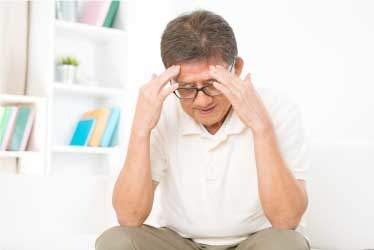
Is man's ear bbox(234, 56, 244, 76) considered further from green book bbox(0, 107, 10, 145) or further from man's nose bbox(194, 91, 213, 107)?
green book bbox(0, 107, 10, 145)

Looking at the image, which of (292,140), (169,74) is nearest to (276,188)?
(292,140)

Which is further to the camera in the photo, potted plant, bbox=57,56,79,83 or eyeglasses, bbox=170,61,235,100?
potted plant, bbox=57,56,79,83

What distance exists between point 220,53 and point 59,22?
181 cm

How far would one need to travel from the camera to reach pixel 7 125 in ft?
9.37

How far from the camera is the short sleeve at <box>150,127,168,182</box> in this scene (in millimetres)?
1613

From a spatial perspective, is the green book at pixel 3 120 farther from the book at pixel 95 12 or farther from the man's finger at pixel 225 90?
the man's finger at pixel 225 90

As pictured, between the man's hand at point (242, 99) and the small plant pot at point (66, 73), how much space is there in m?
1.85

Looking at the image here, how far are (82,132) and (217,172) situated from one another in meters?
1.78

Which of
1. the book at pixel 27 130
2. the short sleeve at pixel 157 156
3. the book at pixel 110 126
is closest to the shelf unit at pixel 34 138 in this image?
the book at pixel 27 130

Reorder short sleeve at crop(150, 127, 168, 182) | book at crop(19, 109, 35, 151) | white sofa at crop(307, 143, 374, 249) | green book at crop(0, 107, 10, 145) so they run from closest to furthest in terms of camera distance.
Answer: short sleeve at crop(150, 127, 168, 182), white sofa at crop(307, 143, 374, 249), green book at crop(0, 107, 10, 145), book at crop(19, 109, 35, 151)

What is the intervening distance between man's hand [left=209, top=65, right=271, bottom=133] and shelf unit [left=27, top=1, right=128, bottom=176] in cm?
170

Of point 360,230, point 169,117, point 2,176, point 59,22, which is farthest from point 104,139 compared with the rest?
point 360,230

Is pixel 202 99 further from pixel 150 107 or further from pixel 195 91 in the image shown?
pixel 150 107

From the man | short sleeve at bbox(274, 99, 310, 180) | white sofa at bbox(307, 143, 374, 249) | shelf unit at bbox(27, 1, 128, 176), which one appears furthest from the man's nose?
shelf unit at bbox(27, 1, 128, 176)
